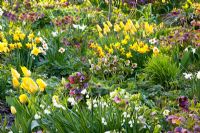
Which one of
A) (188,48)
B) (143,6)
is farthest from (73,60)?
(143,6)

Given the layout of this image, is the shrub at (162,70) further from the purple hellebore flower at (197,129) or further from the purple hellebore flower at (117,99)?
the purple hellebore flower at (197,129)

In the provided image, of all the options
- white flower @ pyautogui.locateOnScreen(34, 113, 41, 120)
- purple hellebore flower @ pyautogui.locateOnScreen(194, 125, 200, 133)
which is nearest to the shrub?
white flower @ pyautogui.locateOnScreen(34, 113, 41, 120)

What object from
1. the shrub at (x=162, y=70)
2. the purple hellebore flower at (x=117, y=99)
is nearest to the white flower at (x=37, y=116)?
the purple hellebore flower at (x=117, y=99)

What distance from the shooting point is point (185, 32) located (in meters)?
5.51

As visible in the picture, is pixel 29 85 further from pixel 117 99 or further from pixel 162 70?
pixel 162 70

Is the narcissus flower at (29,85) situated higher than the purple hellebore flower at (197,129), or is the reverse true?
the narcissus flower at (29,85)

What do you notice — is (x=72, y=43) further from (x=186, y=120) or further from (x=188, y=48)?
(x=186, y=120)

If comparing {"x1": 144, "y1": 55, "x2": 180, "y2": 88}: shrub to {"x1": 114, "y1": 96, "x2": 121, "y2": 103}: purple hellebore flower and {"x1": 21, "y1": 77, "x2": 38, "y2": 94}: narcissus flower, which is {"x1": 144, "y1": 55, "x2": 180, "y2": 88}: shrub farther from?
{"x1": 21, "y1": 77, "x2": 38, "y2": 94}: narcissus flower

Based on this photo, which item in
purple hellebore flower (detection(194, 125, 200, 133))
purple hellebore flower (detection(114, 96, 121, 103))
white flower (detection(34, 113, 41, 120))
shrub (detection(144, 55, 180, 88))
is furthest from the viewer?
shrub (detection(144, 55, 180, 88))

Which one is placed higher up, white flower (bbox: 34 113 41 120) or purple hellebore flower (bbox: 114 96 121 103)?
purple hellebore flower (bbox: 114 96 121 103)

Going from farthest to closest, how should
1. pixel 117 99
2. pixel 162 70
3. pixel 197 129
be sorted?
pixel 162 70 < pixel 117 99 < pixel 197 129

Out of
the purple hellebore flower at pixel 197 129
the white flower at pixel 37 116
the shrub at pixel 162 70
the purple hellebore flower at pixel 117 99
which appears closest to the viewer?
the purple hellebore flower at pixel 197 129

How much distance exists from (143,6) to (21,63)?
169 inches

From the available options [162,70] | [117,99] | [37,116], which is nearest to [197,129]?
[117,99]
